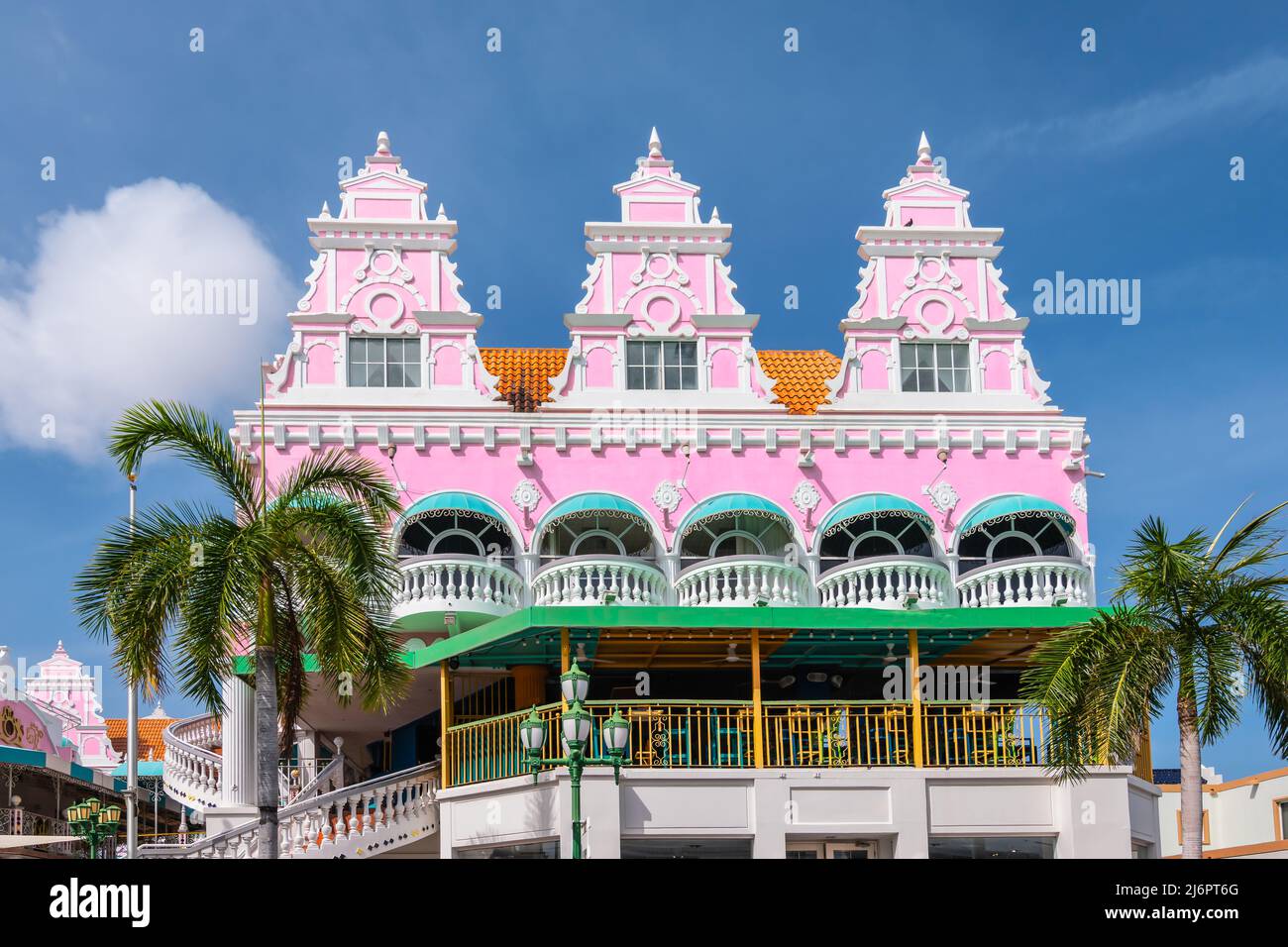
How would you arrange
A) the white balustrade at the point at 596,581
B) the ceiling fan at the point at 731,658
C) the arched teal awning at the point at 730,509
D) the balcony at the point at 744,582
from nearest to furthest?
the ceiling fan at the point at 731,658 < the white balustrade at the point at 596,581 < the balcony at the point at 744,582 < the arched teal awning at the point at 730,509

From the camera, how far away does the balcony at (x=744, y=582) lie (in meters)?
27.6

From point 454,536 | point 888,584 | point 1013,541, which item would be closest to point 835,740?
point 888,584

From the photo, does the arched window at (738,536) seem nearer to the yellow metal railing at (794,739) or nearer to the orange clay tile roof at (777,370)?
the orange clay tile roof at (777,370)

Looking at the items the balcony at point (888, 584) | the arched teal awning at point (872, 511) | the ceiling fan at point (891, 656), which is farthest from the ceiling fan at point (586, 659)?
the arched teal awning at point (872, 511)

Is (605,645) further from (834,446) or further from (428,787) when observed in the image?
(834,446)

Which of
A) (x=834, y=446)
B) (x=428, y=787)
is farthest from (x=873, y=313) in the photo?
(x=428, y=787)

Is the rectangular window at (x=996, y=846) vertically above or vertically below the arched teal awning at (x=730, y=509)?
below

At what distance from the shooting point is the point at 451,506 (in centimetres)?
2838

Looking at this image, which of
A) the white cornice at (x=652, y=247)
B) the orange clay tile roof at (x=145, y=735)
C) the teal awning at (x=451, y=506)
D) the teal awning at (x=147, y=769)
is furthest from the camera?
the orange clay tile roof at (x=145, y=735)

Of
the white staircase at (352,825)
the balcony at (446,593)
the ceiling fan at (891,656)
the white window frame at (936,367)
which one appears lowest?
the white staircase at (352,825)

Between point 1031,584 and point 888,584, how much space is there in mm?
3054

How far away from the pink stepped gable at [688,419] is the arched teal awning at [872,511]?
48mm

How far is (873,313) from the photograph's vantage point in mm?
31750

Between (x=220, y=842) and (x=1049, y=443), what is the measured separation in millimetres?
17047
